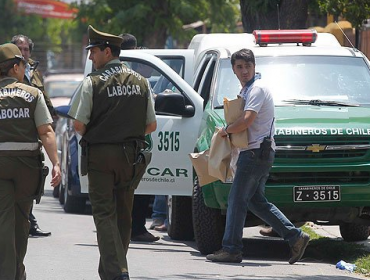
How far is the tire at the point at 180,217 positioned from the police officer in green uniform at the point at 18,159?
12.1 ft

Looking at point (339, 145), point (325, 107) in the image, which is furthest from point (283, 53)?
point (339, 145)

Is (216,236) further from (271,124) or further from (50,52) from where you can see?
(50,52)

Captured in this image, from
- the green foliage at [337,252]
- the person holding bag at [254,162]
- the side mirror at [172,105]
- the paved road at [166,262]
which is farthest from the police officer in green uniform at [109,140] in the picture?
the side mirror at [172,105]

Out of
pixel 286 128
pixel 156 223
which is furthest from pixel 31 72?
pixel 286 128

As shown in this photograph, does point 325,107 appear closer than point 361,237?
Yes

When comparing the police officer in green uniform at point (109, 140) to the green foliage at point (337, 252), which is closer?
the police officer in green uniform at point (109, 140)

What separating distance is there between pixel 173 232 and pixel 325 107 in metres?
2.29

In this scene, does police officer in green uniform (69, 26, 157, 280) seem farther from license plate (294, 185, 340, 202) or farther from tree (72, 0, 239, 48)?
tree (72, 0, 239, 48)

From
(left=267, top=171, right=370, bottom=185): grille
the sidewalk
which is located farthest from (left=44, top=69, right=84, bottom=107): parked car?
(left=267, top=171, right=370, bottom=185): grille

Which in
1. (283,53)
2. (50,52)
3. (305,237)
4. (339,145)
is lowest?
(50,52)

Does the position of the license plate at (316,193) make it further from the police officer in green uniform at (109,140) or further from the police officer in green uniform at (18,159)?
the police officer in green uniform at (18,159)

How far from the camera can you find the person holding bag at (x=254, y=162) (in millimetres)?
9133

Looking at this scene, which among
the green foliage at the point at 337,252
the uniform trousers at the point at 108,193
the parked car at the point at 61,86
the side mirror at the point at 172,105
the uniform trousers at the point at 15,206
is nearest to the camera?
the uniform trousers at the point at 15,206

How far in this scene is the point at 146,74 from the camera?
1211 centimetres
